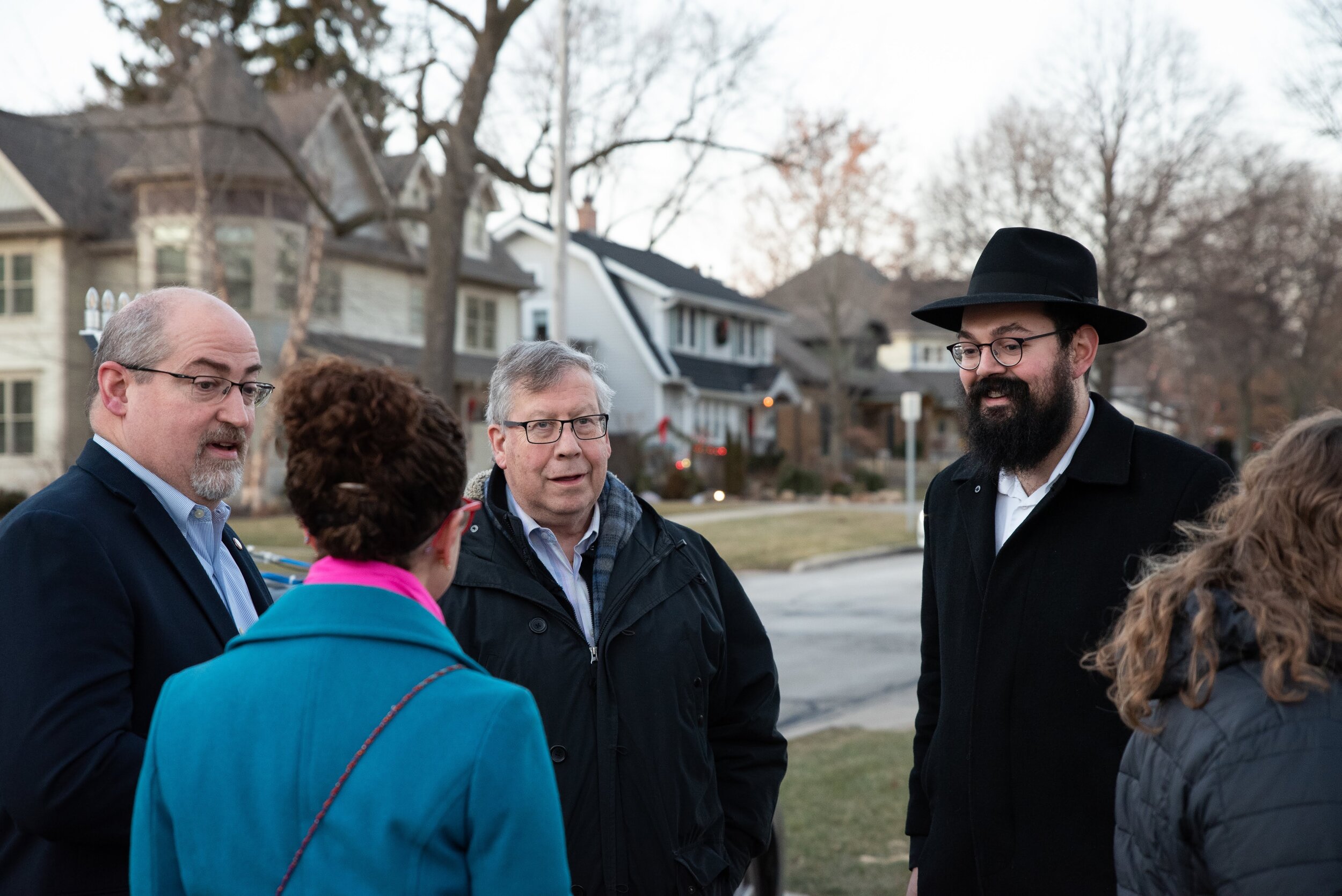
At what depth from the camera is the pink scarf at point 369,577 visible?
1914mm

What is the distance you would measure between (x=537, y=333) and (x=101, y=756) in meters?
37.8

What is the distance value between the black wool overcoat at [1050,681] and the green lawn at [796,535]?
17.0 m

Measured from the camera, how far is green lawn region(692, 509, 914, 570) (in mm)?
22344

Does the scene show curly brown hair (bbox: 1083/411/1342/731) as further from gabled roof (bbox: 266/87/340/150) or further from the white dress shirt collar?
gabled roof (bbox: 266/87/340/150)

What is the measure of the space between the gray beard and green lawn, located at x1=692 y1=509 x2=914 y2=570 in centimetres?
1751

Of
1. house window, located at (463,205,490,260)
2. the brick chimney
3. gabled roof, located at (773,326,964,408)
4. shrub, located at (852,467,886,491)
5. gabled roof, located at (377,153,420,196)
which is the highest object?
the brick chimney

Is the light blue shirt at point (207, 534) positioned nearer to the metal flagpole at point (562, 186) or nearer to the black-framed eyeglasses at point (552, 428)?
the black-framed eyeglasses at point (552, 428)

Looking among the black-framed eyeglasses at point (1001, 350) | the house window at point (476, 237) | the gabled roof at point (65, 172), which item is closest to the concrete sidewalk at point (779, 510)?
the house window at point (476, 237)

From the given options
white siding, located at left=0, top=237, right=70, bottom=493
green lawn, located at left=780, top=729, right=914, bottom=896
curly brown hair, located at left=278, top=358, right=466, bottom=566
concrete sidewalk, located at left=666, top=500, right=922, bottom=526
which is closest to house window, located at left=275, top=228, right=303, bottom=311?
white siding, located at left=0, top=237, right=70, bottom=493

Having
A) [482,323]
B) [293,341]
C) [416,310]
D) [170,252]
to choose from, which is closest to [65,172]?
[170,252]

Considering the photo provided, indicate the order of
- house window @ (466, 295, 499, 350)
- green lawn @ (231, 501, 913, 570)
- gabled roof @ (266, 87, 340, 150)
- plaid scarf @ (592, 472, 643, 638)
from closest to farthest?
plaid scarf @ (592, 472, 643, 638), green lawn @ (231, 501, 913, 570), gabled roof @ (266, 87, 340, 150), house window @ (466, 295, 499, 350)

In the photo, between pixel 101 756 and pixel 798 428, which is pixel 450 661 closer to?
pixel 101 756

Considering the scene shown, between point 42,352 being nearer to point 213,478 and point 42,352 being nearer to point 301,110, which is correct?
point 301,110

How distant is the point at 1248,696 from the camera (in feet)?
6.64
